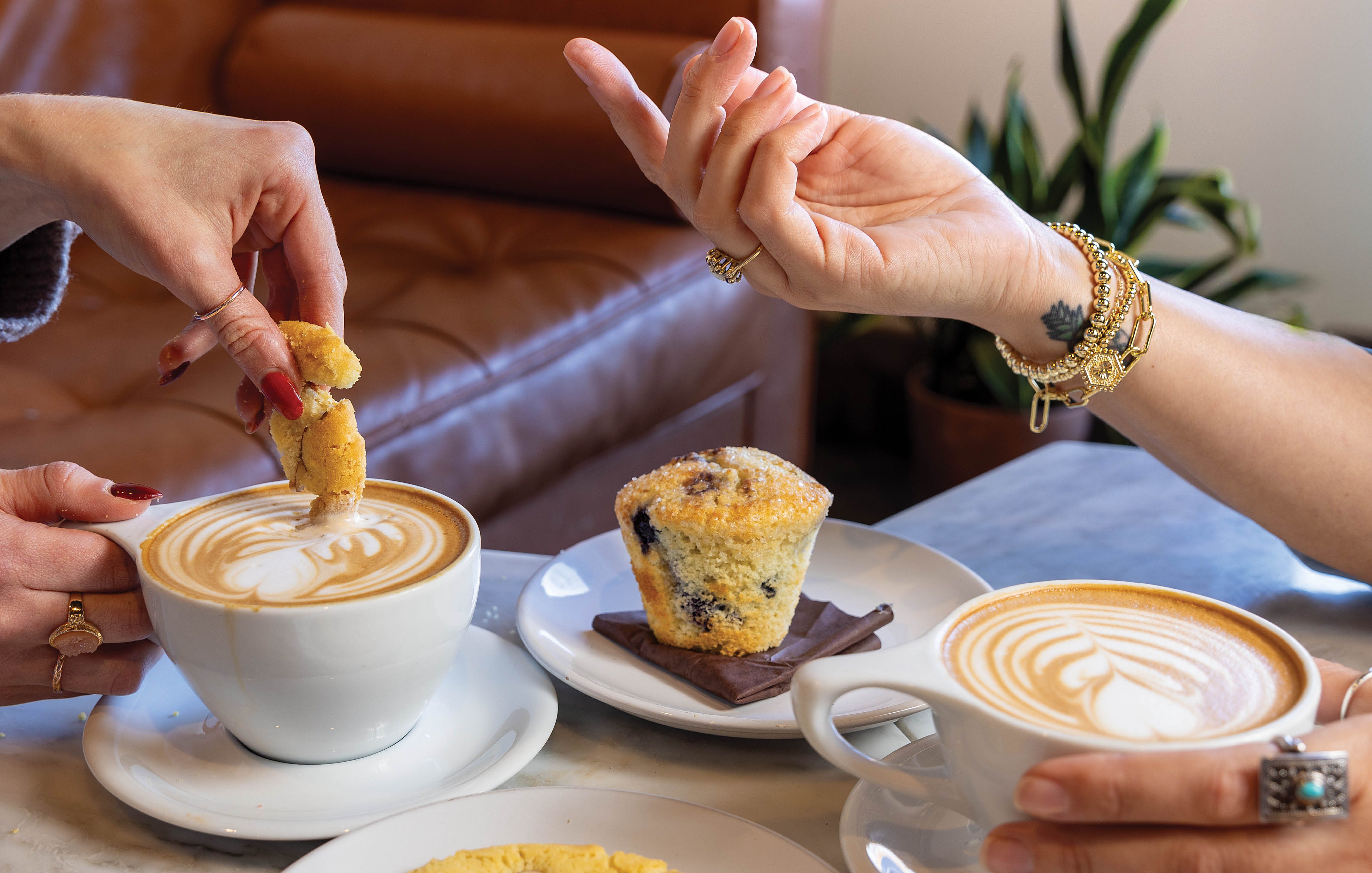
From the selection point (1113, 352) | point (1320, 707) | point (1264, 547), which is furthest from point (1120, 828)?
point (1264, 547)

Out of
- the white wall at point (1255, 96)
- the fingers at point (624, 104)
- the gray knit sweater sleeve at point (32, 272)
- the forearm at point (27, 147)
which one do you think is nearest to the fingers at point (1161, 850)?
the fingers at point (624, 104)

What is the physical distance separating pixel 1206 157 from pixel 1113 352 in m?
2.04

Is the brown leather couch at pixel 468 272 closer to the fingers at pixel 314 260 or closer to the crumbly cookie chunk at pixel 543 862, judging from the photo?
the fingers at pixel 314 260

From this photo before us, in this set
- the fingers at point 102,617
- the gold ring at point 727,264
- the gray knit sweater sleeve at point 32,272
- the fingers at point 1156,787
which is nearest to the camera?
the fingers at point 1156,787

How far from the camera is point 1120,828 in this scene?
1.57ft

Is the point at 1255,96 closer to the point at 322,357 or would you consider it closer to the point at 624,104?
the point at 624,104

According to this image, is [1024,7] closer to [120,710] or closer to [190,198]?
[190,198]

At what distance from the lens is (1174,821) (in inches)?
18.0

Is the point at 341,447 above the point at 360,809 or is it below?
above

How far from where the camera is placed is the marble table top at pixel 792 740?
61cm

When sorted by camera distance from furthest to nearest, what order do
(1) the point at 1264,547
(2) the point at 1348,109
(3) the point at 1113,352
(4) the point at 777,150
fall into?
1. (2) the point at 1348,109
2. (1) the point at 1264,547
3. (3) the point at 1113,352
4. (4) the point at 777,150

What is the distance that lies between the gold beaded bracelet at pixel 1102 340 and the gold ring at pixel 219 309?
0.65m

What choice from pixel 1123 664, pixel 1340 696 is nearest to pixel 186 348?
pixel 1123 664

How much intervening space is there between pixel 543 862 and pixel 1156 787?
28cm
